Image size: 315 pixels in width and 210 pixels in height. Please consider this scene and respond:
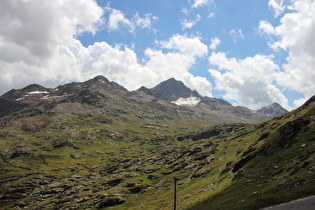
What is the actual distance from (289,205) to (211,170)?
231 feet

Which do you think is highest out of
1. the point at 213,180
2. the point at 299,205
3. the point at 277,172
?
the point at 299,205

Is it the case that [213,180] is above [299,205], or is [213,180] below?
below

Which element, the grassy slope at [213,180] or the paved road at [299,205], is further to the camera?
the grassy slope at [213,180]

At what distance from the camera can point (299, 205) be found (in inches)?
967

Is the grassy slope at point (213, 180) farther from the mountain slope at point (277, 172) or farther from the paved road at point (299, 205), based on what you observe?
the paved road at point (299, 205)

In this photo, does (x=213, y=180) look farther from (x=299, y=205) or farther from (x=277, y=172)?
(x=299, y=205)

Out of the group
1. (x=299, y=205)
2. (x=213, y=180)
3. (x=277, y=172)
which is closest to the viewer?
(x=299, y=205)

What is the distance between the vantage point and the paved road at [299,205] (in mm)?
23827

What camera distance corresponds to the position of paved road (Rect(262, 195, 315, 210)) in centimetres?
2383

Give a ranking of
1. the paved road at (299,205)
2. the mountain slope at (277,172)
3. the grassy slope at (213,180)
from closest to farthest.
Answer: the paved road at (299,205) < the mountain slope at (277,172) < the grassy slope at (213,180)

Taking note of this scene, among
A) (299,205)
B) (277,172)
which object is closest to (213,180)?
(277,172)

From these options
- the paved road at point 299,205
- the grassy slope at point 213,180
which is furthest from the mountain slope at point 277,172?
the paved road at point 299,205

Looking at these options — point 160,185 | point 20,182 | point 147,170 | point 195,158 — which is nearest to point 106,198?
Answer: point 160,185

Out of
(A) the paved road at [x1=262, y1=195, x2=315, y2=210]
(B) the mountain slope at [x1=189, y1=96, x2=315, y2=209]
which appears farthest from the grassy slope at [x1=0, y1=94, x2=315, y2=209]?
(A) the paved road at [x1=262, y1=195, x2=315, y2=210]
